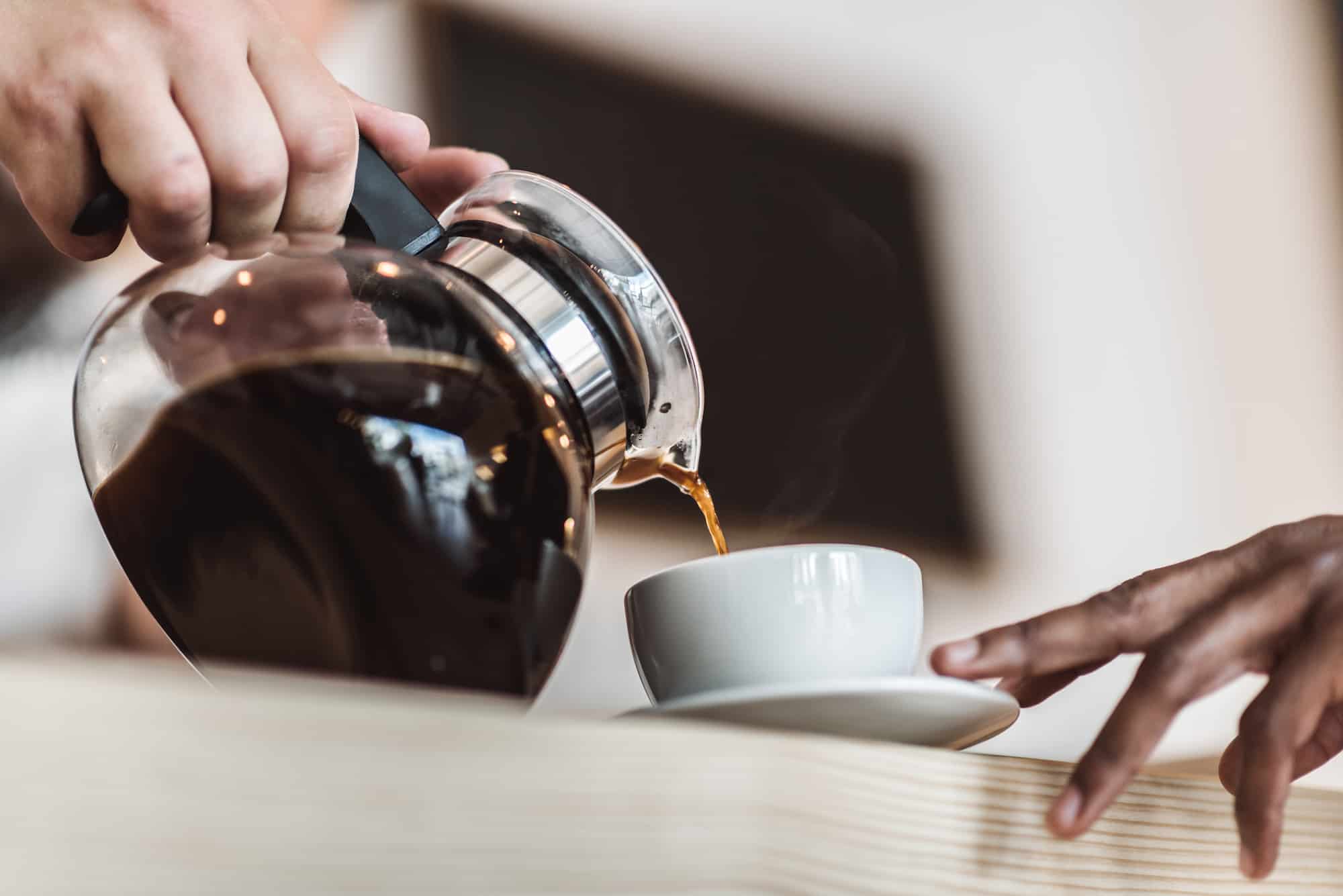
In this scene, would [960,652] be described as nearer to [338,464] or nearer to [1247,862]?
[1247,862]

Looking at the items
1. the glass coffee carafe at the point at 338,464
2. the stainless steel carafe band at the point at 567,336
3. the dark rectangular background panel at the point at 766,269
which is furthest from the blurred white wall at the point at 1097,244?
the glass coffee carafe at the point at 338,464

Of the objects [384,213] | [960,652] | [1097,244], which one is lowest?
[1097,244]

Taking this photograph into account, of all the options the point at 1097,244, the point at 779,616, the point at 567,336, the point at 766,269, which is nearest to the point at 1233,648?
the point at 779,616

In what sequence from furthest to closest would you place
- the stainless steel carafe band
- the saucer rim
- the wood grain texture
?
1. the stainless steel carafe band
2. the saucer rim
3. the wood grain texture

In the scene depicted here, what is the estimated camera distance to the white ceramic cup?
0.44 meters

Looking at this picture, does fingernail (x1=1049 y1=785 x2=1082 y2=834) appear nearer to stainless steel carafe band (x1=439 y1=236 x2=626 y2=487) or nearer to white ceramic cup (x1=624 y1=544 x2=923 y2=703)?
white ceramic cup (x1=624 y1=544 x2=923 y2=703)

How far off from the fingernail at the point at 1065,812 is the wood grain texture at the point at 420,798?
0.13ft

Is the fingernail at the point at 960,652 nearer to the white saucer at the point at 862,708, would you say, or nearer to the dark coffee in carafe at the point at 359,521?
the white saucer at the point at 862,708

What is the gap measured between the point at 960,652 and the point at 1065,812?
80 millimetres

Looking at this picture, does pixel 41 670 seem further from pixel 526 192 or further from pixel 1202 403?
Answer: pixel 1202 403

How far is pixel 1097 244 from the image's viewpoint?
144 centimetres

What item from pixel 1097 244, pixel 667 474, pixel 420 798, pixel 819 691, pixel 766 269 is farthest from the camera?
pixel 1097 244

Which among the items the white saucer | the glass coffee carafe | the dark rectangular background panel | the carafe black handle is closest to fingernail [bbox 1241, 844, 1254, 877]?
the white saucer

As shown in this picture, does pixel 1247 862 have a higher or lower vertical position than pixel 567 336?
lower
